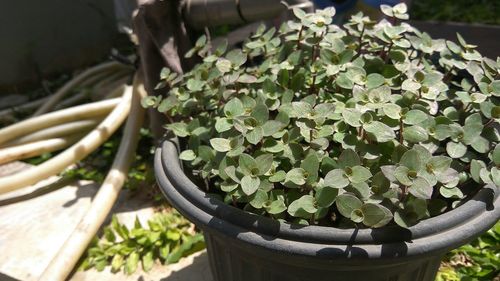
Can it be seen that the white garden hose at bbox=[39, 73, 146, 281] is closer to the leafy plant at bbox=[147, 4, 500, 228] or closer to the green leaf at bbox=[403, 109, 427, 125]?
the leafy plant at bbox=[147, 4, 500, 228]

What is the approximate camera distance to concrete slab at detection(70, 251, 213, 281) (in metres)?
1.85

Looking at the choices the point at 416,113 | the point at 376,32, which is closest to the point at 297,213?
the point at 416,113

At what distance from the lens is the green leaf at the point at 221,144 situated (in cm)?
116

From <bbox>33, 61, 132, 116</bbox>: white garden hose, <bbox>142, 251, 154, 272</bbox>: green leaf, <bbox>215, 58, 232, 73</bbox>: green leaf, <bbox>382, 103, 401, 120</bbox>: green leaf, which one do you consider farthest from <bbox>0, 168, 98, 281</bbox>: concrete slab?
<bbox>382, 103, 401, 120</bbox>: green leaf

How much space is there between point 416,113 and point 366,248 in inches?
14.1

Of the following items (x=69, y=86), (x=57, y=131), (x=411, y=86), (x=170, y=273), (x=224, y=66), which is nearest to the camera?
(x=411, y=86)

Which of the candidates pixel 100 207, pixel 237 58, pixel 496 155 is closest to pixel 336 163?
pixel 496 155

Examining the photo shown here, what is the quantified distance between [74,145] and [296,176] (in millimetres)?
1560

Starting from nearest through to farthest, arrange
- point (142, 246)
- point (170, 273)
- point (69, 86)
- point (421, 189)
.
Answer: point (421, 189)
point (170, 273)
point (142, 246)
point (69, 86)

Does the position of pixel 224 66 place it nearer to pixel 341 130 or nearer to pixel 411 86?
pixel 341 130

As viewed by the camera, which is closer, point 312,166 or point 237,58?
point 312,166

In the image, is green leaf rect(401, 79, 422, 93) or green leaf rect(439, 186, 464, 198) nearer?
green leaf rect(439, 186, 464, 198)

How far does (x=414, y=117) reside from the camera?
3.63 feet

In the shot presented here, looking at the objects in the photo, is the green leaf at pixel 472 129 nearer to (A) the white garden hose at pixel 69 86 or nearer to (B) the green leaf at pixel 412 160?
(B) the green leaf at pixel 412 160
